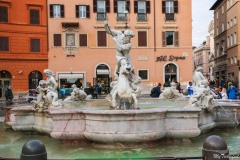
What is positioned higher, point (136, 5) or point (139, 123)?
point (136, 5)

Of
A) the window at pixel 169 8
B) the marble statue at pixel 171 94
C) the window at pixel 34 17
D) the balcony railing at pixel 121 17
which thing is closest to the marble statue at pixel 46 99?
the marble statue at pixel 171 94

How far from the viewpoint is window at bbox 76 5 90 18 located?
34.9 m

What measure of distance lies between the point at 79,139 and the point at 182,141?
2357mm

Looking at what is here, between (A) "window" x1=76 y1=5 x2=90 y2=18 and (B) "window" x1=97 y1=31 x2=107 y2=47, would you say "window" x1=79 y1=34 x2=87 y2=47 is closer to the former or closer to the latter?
(B) "window" x1=97 y1=31 x2=107 y2=47

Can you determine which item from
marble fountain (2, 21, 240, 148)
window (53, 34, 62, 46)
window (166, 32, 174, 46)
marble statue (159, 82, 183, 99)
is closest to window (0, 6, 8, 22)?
window (53, 34, 62, 46)

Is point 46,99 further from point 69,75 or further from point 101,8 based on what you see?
point 101,8

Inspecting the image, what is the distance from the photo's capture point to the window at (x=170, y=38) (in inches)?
1409

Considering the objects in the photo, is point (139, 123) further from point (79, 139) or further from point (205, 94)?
point (205, 94)

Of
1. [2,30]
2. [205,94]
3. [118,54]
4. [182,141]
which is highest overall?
[2,30]

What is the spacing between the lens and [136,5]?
35.8m

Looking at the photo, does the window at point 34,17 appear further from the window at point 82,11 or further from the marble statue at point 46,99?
the marble statue at point 46,99

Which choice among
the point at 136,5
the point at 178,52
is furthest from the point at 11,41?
the point at 178,52

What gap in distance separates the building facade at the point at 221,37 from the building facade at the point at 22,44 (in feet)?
79.0

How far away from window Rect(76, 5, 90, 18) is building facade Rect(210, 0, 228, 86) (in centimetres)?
2012
